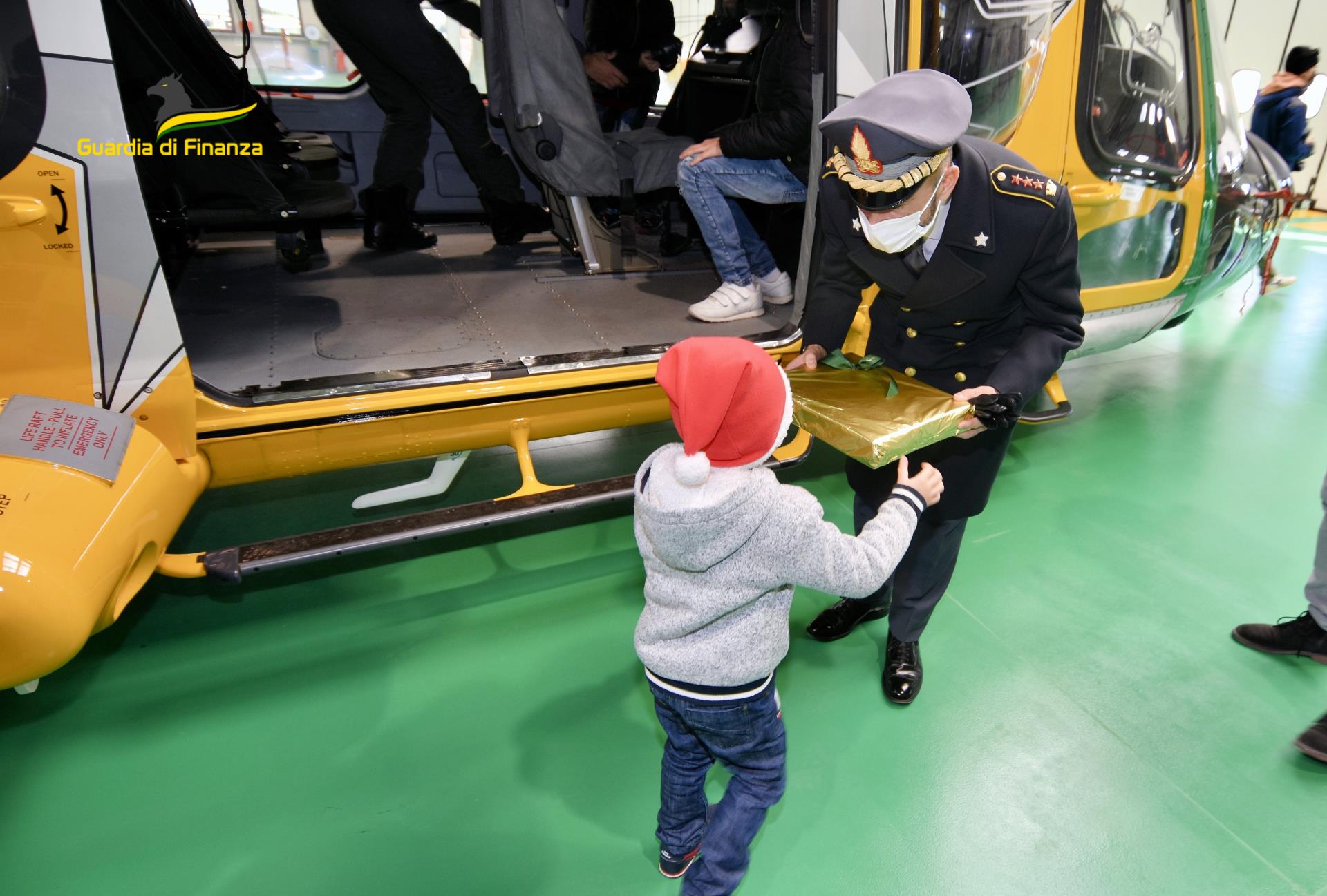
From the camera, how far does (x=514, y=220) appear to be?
136 inches

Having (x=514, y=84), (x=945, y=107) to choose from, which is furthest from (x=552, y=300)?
(x=945, y=107)

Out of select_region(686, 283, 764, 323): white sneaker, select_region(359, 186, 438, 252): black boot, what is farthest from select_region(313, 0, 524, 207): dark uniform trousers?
select_region(686, 283, 764, 323): white sneaker

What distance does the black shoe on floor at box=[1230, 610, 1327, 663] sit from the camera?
79.1 inches

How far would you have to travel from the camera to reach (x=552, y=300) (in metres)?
2.75

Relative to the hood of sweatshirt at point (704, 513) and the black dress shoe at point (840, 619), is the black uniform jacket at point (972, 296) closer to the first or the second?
the black dress shoe at point (840, 619)

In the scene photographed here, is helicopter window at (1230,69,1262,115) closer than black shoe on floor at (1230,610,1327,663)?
No

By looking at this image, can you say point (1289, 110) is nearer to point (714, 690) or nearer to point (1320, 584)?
point (1320, 584)

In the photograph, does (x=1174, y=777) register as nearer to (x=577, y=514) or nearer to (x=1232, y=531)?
(x=1232, y=531)

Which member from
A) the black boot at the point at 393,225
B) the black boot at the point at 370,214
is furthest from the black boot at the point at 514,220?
the black boot at the point at 370,214

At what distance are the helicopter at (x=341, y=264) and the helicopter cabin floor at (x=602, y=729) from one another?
0.35m

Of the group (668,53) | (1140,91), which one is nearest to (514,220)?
(668,53)

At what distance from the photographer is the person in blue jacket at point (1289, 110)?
16.6 feet

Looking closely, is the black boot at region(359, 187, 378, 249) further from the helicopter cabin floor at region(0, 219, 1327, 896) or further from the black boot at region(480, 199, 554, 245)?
the helicopter cabin floor at region(0, 219, 1327, 896)

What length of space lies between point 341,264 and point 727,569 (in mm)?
2718
